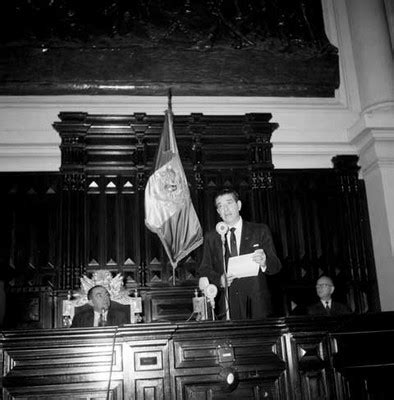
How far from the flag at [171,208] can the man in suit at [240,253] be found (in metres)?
1.61

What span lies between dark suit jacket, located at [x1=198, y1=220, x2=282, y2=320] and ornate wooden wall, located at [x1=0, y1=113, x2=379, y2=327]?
1.90m

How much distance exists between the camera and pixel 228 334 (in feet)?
11.6

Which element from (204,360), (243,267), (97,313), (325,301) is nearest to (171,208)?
(97,313)

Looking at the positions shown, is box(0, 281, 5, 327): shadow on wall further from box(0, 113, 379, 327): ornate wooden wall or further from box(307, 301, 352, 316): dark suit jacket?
box(307, 301, 352, 316): dark suit jacket

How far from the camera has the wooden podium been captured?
10.9 ft

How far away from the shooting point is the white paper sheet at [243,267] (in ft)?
13.0

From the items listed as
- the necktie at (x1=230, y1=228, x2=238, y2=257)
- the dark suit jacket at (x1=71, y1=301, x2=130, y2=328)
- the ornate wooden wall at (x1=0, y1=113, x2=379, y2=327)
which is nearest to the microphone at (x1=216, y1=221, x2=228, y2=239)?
the necktie at (x1=230, y1=228, x2=238, y2=257)

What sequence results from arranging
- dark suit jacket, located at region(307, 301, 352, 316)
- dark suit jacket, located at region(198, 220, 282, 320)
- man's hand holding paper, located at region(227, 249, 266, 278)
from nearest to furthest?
man's hand holding paper, located at region(227, 249, 266, 278), dark suit jacket, located at region(198, 220, 282, 320), dark suit jacket, located at region(307, 301, 352, 316)

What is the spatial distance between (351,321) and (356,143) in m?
3.95

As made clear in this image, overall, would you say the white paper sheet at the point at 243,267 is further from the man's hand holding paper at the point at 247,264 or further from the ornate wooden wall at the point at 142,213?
the ornate wooden wall at the point at 142,213

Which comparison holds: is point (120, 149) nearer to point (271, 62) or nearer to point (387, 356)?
point (271, 62)

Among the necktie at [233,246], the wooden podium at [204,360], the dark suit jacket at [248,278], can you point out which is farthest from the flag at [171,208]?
the wooden podium at [204,360]

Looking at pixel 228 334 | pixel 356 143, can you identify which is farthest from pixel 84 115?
pixel 228 334

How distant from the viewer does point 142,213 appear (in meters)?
6.57
